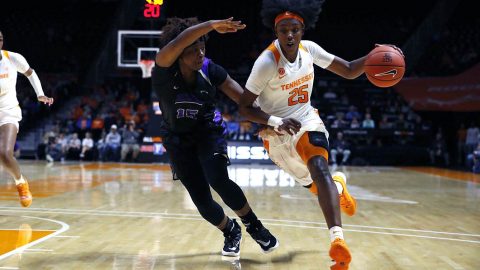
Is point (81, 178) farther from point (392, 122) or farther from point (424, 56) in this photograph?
point (424, 56)

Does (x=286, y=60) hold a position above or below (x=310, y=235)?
above

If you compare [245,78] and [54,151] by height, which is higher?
[245,78]

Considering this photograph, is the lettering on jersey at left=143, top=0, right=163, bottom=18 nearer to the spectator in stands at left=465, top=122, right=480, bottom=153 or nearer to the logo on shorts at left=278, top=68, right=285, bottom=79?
the spectator in stands at left=465, top=122, right=480, bottom=153

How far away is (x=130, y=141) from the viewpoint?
2245 cm

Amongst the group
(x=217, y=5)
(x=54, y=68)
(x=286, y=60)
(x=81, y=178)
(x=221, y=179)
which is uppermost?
→ (x=217, y=5)

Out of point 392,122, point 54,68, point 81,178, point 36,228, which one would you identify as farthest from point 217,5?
point 36,228

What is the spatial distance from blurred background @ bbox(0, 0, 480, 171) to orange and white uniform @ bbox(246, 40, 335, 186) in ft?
46.6

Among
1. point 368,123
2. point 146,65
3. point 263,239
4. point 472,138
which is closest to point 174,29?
point 263,239

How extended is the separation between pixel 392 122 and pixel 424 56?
145 inches

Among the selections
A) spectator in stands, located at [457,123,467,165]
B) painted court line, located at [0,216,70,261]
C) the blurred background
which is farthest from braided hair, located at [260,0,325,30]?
spectator in stands, located at [457,123,467,165]

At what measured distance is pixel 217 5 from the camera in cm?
2906

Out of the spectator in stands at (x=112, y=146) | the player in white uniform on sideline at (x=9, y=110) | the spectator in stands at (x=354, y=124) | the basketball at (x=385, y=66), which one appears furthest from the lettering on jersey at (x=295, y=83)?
the spectator in stands at (x=354, y=124)

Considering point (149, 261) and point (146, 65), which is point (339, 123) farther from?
point (149, 261)

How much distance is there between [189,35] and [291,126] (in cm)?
99
